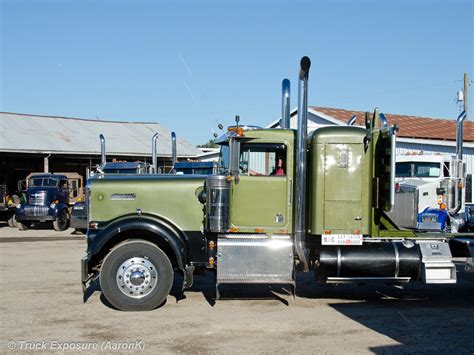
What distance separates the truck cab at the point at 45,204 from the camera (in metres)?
24.3

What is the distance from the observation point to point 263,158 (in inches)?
369

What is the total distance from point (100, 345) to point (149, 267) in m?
1.94

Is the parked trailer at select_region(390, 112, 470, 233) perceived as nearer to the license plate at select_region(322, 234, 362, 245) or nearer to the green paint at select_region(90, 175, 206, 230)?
the license plate at select_region(322, 234, 362, 245)

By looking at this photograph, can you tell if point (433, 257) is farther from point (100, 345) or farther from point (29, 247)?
point (29, 247)

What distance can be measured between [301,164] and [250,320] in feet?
7.48

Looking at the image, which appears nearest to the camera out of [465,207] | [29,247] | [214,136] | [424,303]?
[424,303]

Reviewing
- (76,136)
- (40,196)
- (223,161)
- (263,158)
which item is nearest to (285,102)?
(263,158)

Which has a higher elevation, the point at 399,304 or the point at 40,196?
the point at 40,196

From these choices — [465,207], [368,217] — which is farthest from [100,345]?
[465,207]

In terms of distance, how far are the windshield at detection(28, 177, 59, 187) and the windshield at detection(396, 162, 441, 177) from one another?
15.6 metres

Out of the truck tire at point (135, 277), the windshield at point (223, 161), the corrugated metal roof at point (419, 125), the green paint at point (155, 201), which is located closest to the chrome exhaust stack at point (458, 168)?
the windshield at point (223, 161)

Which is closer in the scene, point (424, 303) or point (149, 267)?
point (149, 267)

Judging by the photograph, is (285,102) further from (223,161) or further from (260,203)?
Result: (260,203)

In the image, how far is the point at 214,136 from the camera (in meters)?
10.4
